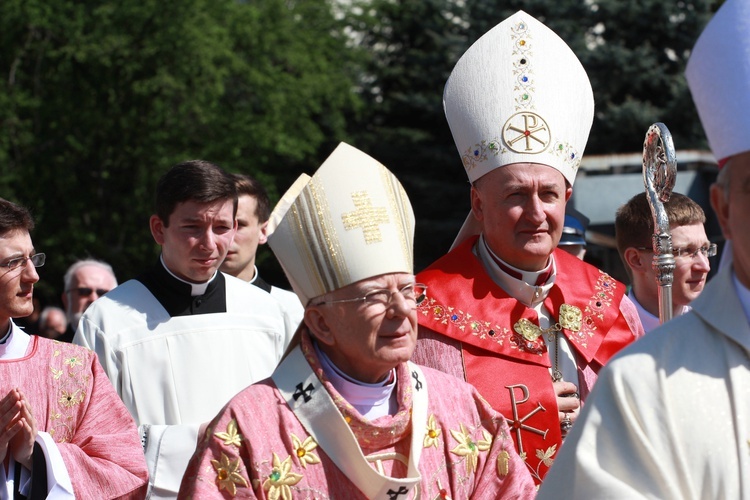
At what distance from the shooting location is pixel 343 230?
3.98m

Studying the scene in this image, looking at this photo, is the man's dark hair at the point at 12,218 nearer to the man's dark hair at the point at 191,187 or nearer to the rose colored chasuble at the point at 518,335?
the man's dark hair at the point at 191,187

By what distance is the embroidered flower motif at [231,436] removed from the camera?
3.62 meters

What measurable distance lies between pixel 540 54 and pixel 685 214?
1.04m

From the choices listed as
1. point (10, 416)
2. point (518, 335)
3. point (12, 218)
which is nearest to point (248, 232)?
point (12, 218)

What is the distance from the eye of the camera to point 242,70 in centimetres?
2931

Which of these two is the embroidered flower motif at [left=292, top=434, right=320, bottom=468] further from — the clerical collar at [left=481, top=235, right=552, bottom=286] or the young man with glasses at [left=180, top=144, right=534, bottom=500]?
the clerical collar at [left=481, top=235, right=552, bottom=286]

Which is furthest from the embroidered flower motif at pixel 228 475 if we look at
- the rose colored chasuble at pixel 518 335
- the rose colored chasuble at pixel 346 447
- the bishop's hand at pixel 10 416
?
the rose colored chasuble at pixel 518 335

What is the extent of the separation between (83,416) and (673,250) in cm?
262

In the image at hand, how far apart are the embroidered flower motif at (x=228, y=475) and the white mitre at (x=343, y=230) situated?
60cm

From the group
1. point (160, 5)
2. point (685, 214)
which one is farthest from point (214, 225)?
point (160, 5)

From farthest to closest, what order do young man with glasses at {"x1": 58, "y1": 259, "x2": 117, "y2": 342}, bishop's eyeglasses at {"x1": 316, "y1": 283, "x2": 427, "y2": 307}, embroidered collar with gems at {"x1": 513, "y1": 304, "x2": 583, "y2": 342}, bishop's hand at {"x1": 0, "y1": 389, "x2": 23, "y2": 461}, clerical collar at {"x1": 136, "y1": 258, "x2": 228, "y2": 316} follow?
1. young man with glasses at {"x1": 58, "y1": 259, "x2": 117, "y2": 342}
2. clerical collar at {"x1": 136, "y1": 258, "x2": 228, "y2": 316}
3. embroidered collar with gems at {"x1": 513, "y1": 304, "x2": 583, "y2": 342}
4. bishop's hand at {"x1": 0, "y1": 389, "x2": 23, "y2": 461}
5. bishop's eyeglasses at {"x1": 316, "y1": 283, "x2": 427, "y2": 307}

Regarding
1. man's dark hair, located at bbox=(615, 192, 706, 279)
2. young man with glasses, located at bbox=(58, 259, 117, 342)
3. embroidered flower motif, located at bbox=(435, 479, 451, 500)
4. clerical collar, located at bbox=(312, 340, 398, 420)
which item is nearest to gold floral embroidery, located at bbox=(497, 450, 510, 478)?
embroidered flower motif, located at bbox=(435, 479, 451, 500)

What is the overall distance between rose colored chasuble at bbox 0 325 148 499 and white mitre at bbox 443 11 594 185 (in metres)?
1.70

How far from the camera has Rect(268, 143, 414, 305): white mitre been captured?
3891 millimetres
